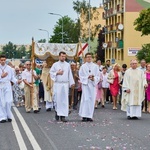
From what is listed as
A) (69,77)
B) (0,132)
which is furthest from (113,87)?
(0,132)

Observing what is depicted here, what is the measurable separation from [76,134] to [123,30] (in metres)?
75.4

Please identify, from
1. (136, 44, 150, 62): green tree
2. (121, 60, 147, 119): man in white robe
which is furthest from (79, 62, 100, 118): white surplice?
(136, 44, 150, 62): green tree

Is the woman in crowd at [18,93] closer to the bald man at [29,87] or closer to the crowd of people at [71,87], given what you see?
the crowd of people at [71,87]

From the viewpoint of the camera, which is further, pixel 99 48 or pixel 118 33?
pixel 99 48

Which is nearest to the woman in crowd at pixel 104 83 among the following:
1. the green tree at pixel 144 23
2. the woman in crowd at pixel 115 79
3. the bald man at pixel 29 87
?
the woman in crowd at pixel 115 79

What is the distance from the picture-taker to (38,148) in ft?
37.7

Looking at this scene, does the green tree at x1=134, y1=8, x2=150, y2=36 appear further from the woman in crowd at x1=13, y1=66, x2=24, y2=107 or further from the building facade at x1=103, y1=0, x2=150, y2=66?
the woman in crowd at x1=13, y1=66, x2=24, y2=107

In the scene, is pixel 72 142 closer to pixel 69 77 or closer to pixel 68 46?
pixel 69 77

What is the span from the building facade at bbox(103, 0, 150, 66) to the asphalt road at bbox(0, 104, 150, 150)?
213 feet

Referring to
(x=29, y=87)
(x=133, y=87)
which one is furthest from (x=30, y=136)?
(x=29, y=87)

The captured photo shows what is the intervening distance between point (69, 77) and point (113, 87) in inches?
264

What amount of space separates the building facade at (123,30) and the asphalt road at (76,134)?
64.9 m

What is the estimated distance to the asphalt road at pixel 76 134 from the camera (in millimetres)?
11961

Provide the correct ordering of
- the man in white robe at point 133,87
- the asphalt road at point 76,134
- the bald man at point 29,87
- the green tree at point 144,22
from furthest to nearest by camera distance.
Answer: the green tree at point 144,22
the bald man at point 29,87
the man in white robe at point 133,87
the asphalt road at point 76,134
